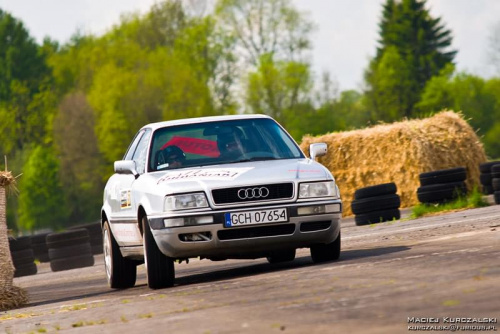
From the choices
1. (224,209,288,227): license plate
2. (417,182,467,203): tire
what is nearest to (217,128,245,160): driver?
(224,209,288,227): license plate

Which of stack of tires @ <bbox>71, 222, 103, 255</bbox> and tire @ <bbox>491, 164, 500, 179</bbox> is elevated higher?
tire @ <bbox>491, 164, 500, 179</bbox>

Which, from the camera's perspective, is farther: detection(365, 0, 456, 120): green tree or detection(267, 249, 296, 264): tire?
detection(365, 0, 456, 120): green tree

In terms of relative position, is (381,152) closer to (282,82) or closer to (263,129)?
(263,129)

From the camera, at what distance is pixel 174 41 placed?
319 feet

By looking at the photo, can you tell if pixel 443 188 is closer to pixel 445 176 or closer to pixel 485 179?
pixel 445 176

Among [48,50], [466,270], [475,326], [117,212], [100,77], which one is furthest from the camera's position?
[48,50]

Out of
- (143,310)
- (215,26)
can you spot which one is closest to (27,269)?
(143,310)

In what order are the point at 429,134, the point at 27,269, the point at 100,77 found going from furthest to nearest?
the point at 100,77 → the point at 429,134 → the point at 27,269

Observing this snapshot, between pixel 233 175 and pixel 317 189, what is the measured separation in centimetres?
80

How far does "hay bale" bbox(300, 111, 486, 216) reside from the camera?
102 ft

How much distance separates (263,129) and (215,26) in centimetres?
8198

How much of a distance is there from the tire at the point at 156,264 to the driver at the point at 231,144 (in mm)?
1304

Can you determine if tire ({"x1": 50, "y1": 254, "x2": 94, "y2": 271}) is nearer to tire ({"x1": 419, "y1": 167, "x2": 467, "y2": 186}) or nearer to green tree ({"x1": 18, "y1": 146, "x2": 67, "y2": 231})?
tire ({"x1": 419, "y1": 167, "x2": 467, "y2": 186})

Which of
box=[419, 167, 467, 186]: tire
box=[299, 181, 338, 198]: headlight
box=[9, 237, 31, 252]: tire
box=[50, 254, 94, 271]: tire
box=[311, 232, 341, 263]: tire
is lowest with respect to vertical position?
box=[50, 254, 94, 271]: tire
